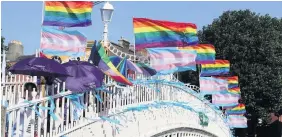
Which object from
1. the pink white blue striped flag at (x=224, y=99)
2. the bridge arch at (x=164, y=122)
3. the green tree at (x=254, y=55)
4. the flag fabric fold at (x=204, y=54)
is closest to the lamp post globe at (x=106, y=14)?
the bridge arch at (x=164, y=122)

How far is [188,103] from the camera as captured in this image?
17.8 metres

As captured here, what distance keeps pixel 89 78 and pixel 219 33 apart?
950 inches

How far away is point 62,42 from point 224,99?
12902 mm

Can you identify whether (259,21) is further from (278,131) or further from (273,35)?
(278,131)

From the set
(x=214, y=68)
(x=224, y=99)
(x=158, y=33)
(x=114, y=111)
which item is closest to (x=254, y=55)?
(x=224, y=99)

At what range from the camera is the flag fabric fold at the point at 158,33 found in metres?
13.6

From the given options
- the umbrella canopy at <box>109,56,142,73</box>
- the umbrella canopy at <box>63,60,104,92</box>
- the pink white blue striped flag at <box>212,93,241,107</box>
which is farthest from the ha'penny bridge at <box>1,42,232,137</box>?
the pink white blue striped flag at <box>212,93,241,107</box>

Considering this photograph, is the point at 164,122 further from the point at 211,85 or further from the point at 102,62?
the point at 211,85

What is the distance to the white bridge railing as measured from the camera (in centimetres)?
859

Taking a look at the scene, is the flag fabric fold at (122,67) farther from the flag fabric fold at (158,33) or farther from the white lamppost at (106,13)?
the flag fabric fold at (158,33)

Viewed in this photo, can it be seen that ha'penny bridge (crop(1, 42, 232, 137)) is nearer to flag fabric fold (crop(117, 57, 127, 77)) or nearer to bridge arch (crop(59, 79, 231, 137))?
bridge arch (crop(59, 79, 231, 137))

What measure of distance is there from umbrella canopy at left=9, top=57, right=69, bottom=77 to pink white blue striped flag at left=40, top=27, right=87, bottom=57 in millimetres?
→ 1146

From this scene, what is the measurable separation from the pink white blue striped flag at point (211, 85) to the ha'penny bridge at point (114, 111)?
1164mm

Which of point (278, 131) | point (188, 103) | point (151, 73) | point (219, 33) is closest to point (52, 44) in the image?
point (151, 73)
